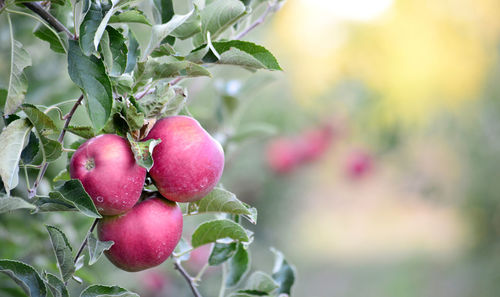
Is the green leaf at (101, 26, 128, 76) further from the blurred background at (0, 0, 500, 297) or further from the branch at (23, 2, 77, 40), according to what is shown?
the blurred background at (0, 0, 500, 297)

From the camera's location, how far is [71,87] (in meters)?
1.12

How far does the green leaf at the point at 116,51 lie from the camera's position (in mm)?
553

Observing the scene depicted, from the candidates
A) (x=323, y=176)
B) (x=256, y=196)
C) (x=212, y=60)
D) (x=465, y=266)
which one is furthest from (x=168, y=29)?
(x=323, y=176)

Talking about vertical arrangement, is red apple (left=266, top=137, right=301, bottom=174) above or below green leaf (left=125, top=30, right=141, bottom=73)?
below

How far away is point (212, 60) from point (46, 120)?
0.56ft

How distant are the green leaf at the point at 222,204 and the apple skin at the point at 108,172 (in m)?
0.10

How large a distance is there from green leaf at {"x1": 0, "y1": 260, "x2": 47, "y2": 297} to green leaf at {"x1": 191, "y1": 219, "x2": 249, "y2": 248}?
194 millimetres

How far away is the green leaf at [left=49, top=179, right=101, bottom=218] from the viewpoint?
1.67 feet

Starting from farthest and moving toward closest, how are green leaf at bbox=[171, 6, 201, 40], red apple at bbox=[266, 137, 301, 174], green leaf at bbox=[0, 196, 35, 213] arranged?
1. red apple at bbox=[266, 137, 301, 174]
2. green leaf at bbox=[171, 6, 201, 40]
3. green leaf at bbox=[0, 196, 35, 213]

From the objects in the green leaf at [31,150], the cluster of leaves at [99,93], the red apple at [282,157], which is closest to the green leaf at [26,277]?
the cluster of leaves at [99,93]

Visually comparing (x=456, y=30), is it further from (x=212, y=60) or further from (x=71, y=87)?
(x=212, y=60)

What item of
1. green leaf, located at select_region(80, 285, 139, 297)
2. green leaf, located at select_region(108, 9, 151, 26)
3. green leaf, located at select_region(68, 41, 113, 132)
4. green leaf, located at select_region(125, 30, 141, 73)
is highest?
→ green leaf, located at select_region(108, 9, 151, 26)

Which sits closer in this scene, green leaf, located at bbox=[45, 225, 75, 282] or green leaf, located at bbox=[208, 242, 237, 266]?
green leaf, located at bbox=[45, 225, 75, 282]

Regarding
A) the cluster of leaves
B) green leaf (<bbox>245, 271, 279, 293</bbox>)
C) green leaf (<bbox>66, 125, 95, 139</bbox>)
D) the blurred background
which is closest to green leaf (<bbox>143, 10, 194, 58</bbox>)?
the cluster of leaves
